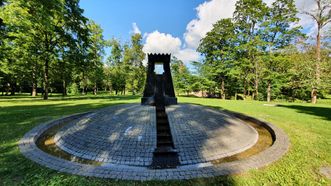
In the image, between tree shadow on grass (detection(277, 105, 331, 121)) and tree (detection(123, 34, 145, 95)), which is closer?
tree shadow on grass (detection(277, 105, 331, 121))

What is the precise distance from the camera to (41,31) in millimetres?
17281

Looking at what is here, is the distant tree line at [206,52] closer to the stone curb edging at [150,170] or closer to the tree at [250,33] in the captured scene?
the tree at [250,33]

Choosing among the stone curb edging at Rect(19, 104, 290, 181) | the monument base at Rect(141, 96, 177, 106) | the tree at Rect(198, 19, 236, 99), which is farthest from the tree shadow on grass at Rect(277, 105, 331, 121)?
the tree at Rect(198, 19, 236, 99)

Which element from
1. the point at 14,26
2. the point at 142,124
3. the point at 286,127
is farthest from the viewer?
the point at 14,26

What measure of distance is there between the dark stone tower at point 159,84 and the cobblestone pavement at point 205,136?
140 cm

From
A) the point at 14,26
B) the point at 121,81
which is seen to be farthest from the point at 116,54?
the point at 14,26

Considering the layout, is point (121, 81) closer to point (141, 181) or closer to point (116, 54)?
point (116, 54)

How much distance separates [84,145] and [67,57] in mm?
16133

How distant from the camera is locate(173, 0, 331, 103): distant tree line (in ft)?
62.5

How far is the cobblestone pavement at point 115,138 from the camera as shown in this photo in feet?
15.2

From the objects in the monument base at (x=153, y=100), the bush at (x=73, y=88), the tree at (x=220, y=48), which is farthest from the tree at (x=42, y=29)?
the bush at (x=73, y=88)

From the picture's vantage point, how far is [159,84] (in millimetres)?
8961

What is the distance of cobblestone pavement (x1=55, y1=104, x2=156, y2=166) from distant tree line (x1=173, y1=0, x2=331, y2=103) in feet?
56.5

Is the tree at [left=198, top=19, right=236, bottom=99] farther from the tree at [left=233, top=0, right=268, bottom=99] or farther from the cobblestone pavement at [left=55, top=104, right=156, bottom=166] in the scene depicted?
the cobblestone pavement at [left=55, top=104, right=156, bottom=166]
